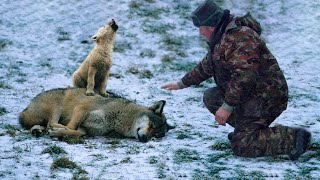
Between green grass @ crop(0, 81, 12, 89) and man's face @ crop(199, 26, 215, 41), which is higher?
man's face @ crop(199, 26, 215, 41)

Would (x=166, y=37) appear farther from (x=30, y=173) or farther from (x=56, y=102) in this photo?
(x=30, y=173)

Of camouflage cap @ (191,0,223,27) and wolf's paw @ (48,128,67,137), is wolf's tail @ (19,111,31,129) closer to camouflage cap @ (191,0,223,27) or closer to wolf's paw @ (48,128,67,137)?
wolf's paw @ (48,128,67,137)

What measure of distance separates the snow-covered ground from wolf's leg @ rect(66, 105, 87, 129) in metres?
0.31

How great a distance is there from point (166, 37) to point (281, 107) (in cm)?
681

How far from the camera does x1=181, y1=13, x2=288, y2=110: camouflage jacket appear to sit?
559 cm

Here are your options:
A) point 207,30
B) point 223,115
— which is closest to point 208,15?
point 207,30

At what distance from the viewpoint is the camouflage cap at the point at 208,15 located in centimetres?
594

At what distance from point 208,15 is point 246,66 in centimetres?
85

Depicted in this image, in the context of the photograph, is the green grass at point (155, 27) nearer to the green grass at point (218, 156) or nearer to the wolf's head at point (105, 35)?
the wolf's head at point (105, 35)

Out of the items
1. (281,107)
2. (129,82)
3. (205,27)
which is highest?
(205,27)

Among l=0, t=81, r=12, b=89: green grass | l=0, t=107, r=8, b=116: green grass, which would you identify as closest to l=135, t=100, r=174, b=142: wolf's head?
l=0, t=107, r=8, b=116: green grass

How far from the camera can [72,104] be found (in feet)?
A: 24.1

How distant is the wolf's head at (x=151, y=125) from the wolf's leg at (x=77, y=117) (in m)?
0.78

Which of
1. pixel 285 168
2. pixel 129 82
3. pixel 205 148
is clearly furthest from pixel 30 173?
pixel 129 82
